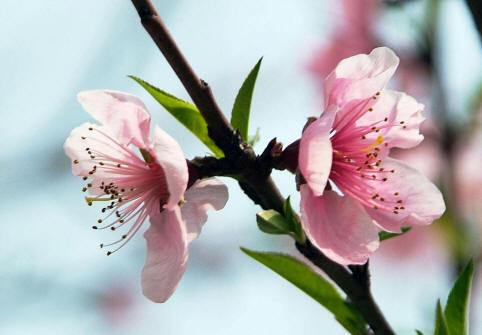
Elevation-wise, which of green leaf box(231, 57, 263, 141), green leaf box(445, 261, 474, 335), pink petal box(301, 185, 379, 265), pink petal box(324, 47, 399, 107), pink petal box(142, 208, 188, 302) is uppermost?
green leaf box(231, 57, 263, 141)

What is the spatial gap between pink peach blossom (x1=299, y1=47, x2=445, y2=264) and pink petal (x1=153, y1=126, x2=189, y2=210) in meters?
0.22

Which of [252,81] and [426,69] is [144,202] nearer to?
[252,81]

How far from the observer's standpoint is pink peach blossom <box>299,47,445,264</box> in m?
1.63

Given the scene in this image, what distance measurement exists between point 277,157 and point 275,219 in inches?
5.7

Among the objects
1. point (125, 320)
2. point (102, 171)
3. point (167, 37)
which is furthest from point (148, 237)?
point (125, 320)

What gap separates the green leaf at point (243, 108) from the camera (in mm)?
1732

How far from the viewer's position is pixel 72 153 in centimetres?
193

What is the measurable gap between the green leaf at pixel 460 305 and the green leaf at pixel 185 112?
1.73 feet

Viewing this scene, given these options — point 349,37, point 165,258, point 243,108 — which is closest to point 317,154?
point 243,108

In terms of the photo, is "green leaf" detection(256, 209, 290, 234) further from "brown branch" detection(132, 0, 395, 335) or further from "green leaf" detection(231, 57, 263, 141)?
"green leaf" detection(231, 57, 263, 141)

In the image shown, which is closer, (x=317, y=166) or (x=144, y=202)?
(x=317, y=166)

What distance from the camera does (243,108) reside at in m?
1.73

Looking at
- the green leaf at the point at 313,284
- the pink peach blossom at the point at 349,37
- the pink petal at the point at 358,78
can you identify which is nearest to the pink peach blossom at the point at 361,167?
the pink petal at the point at 358,78

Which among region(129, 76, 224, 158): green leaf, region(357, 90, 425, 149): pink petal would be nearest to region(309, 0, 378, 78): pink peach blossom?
region(357, 90, 425, 149): pink petal
